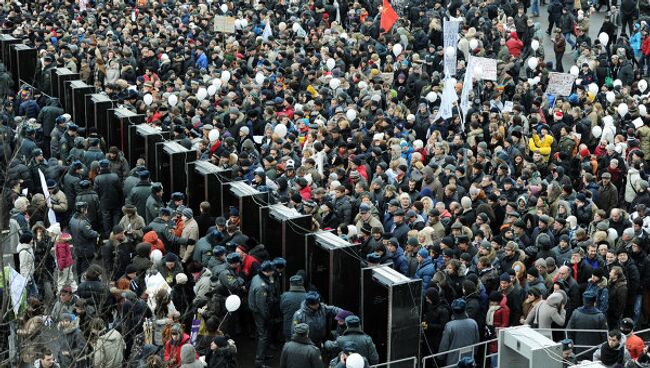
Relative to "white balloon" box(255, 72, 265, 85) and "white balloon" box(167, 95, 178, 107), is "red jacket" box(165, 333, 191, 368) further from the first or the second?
"white balloon" box(255, 72, 265, 85)

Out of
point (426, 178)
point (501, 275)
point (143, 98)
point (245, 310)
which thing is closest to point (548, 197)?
point (426, 178)

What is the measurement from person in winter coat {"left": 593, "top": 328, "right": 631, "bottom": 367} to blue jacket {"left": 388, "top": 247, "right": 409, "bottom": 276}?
11.5ft

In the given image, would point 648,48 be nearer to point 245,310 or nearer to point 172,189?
point 172,189

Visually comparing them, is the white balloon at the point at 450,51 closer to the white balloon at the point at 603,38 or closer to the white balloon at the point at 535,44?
the white balloon at the point at 535,44

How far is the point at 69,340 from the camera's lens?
13211mm

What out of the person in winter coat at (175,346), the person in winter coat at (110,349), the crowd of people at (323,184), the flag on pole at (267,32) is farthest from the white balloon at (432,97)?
the person in winter coat at (110,349)

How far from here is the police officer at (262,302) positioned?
15.6m

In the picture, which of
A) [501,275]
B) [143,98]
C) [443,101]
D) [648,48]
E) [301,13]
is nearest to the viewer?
[501,275]

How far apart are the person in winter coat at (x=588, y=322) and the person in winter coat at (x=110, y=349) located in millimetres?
5364

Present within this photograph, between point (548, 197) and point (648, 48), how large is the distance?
12.0 metres

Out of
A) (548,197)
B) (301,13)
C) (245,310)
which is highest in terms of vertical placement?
(301,13)

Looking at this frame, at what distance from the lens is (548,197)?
63.4 feet

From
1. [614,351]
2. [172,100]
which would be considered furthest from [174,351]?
[172,100]

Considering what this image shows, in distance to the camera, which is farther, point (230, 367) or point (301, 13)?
point (301, 13)
